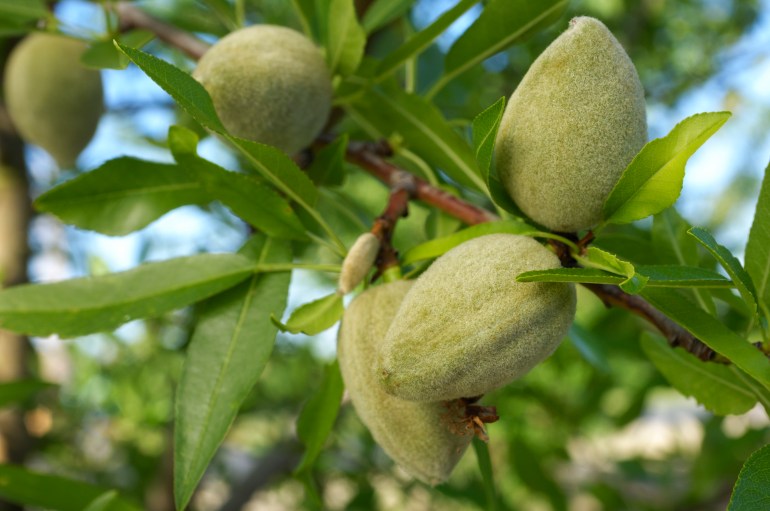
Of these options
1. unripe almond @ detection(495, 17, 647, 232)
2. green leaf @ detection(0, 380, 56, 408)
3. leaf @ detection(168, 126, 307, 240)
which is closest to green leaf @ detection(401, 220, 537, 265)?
unripe almond @ detection(495, 17, 647, 232)

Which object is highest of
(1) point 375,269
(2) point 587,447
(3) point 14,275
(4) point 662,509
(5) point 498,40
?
(5) point 498,40

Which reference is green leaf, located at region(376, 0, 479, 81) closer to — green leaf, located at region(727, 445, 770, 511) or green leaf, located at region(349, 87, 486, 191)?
green leaf, located at region(349, 87, 486, 191)

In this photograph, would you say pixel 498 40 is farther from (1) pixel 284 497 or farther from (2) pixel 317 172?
(1) pixel 284 497

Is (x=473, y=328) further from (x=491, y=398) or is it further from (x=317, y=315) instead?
(x=491, y=398)

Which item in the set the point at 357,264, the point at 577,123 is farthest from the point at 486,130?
the point at 357,264

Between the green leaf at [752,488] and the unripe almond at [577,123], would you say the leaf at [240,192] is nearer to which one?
the unripe almond at [577,123]

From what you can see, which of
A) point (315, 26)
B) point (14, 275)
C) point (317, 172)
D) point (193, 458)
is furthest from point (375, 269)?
point (14, 275)

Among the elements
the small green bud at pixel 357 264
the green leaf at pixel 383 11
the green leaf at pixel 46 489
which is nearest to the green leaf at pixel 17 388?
the green leaf at pixel 46 489
